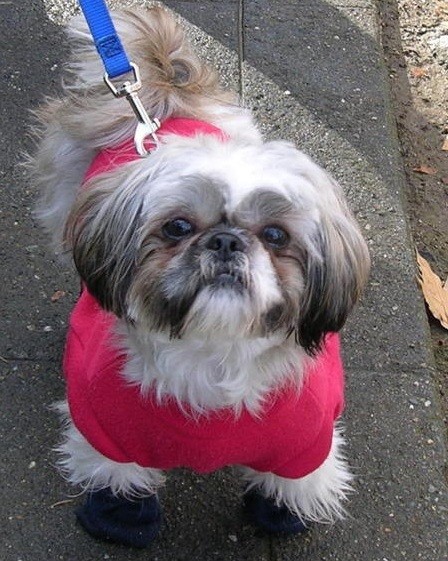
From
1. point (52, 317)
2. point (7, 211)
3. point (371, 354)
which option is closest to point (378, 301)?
point (371, 354)

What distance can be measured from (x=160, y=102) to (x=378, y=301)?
3.84ft

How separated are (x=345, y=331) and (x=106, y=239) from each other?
4.64 feet

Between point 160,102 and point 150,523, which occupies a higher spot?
point 160,102

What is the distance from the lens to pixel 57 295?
3.30 m

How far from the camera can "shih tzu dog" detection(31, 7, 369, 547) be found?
77.8 inches

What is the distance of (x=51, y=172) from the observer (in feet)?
9.92

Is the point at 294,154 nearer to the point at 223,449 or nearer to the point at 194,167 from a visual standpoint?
the point at 194,167

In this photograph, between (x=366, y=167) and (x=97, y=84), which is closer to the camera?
(x=97, y=84)

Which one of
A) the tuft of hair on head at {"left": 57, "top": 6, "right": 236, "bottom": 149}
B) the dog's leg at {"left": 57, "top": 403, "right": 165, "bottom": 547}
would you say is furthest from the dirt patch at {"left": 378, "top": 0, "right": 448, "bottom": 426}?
the tuft of hair on head at {"left": 57, "top": 6, "right": 236, "bottom": 149}

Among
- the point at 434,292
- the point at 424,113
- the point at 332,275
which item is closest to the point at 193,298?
the point at 332,275

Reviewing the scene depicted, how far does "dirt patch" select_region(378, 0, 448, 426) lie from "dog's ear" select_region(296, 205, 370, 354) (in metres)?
1.23

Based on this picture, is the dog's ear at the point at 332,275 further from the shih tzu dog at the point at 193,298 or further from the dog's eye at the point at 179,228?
the dog's eye at the point at 179,228

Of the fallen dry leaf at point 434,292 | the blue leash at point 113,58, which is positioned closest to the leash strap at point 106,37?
the blue leash at point 113,58

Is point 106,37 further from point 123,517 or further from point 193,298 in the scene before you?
point 123,517
